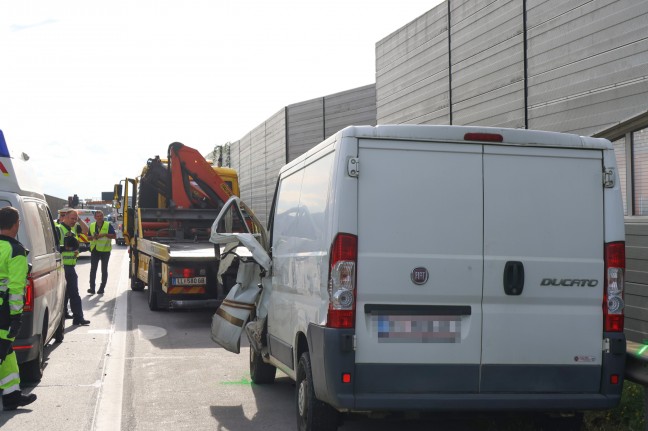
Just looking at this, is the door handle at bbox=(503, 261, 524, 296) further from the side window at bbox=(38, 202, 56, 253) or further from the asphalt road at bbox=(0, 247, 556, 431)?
the side window at bbox=(38, 202, 56, 253)

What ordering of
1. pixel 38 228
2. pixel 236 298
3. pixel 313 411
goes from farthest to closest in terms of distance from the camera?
pixel 38 228
pixel 236 298
pixel 313 411

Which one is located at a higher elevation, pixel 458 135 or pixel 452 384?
pixel 458 135

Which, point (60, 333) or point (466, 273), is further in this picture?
point (60, 333)

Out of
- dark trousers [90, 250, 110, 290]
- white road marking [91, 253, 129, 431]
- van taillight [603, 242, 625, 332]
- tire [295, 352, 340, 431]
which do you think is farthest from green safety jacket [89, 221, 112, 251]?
van taillight [603, 242, 625, 332]

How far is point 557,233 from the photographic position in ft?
17.0

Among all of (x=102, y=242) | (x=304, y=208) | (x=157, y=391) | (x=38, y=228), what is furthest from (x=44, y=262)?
(x=102, y=242)

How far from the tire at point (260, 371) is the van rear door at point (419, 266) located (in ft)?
10.5

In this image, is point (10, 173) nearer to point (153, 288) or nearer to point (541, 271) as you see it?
point (541, 271)

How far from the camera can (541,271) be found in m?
5.14

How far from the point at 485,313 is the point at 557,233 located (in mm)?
722

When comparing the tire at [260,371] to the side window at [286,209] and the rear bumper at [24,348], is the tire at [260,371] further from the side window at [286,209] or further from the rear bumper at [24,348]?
the rear bumper at [24,348]

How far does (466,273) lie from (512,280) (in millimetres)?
314

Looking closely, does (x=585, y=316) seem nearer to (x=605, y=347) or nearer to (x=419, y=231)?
(x=605, y=347)

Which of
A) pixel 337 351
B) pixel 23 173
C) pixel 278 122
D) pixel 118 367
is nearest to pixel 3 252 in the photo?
pixel 23 173
